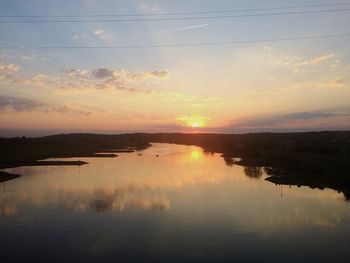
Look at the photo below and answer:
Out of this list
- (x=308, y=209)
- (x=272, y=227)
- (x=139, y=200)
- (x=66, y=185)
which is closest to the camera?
(x=272, y=227)

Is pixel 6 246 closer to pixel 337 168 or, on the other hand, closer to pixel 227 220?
pixel 227 220

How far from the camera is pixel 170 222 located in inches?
944

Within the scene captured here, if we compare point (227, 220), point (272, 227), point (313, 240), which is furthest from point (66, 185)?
point (313, 240)

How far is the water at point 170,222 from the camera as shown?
18453 millimetres

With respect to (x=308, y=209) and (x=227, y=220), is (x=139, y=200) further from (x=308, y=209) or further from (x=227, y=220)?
(x=308, y=209)

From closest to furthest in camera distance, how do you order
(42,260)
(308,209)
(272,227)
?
(42,260) < (272,227) < (308,209)

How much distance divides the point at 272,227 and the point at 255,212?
3775 mm

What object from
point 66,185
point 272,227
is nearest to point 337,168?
point 272,227

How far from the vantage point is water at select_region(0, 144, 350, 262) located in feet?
60.5

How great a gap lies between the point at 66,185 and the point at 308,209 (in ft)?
77.7

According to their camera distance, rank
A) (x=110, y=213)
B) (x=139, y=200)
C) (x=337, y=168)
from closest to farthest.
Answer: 1. (x=110, y=213)
2. (x=139, y=200)
3. (x=337, y=168)

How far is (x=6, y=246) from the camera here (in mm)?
19359

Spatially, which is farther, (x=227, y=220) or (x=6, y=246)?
(x=227, y=220)

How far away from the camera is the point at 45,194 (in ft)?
110
